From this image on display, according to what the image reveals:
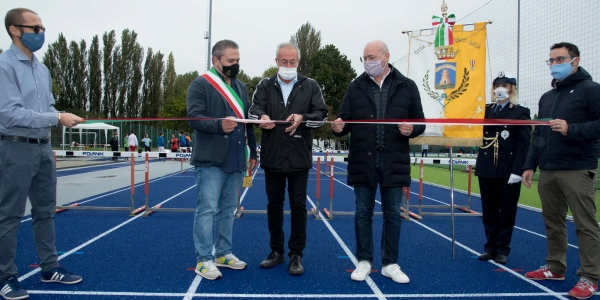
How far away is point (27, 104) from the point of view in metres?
3.23

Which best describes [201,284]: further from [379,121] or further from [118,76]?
[118,76]

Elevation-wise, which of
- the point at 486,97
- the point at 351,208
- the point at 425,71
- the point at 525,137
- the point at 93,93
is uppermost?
the point at 93,93

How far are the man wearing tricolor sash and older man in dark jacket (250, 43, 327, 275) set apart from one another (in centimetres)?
24

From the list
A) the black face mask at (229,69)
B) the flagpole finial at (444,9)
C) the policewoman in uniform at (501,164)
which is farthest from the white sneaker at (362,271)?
the flagpole finial at (444,9)

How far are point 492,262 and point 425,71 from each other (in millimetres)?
2532

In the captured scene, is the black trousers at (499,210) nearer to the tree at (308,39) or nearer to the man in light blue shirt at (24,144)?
the man in light blue shirt at (24,144)

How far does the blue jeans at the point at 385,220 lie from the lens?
377 cm

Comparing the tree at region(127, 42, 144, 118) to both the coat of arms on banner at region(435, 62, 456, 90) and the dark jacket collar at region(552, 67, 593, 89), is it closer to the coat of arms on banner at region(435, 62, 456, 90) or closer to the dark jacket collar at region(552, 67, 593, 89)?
the coat of arms on banner at region(435, 62, 456, 90)

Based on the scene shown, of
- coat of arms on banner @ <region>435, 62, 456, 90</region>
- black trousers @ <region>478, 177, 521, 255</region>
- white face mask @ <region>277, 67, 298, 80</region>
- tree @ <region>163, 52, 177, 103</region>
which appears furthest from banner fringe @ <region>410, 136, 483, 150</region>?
tree @ <region>163, 52, 177, 103</region>

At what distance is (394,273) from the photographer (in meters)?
3.73

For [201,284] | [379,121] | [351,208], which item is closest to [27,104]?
[201,284]

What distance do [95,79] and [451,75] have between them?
48762 millimetres

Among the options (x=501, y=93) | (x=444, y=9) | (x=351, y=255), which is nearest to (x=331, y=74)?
(x=444, y=9)

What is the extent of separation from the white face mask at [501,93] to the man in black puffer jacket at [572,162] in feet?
2.30
